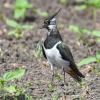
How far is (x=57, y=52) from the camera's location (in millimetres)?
7660

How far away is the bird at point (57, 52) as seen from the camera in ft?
25.1

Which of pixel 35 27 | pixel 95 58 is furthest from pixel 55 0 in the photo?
pixel 95 58

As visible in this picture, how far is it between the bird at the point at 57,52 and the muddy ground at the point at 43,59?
23cm

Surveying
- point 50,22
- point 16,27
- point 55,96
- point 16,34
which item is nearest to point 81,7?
point 16,27

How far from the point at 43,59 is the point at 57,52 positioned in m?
1.85

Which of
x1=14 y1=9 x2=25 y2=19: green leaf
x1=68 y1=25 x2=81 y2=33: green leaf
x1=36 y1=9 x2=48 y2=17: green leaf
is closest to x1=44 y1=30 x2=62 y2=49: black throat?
x1=68 y1=25 x2=81 y2=33: green leaf

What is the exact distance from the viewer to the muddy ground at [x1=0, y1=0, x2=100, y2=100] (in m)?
7.55

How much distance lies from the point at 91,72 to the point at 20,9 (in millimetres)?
4210

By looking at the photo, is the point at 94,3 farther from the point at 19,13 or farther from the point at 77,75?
the point at 77,75

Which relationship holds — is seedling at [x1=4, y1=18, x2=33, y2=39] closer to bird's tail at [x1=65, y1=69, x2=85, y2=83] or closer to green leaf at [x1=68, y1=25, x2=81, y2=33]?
green leaf at [x1=68, y1=25, x2=81, y2=33]

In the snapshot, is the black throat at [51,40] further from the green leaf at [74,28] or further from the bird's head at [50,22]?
the green leaf at [74,28]

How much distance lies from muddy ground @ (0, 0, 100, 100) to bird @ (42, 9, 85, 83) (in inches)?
9.2

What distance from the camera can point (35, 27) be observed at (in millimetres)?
12008

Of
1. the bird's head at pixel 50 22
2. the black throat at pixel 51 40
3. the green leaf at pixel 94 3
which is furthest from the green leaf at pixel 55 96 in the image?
the green leaf at pixel 94 3
